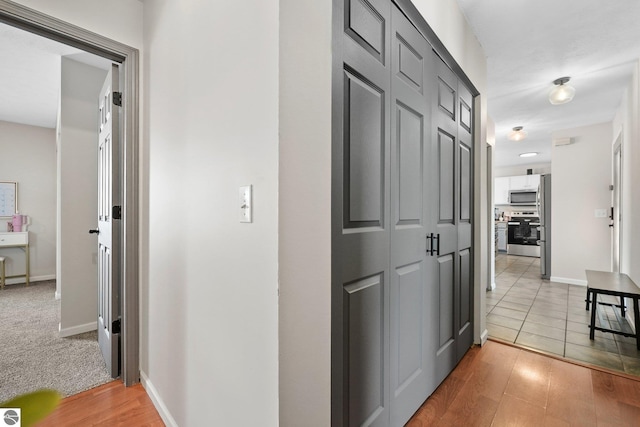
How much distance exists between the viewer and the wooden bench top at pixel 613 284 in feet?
8.36

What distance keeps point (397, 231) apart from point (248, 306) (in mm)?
779

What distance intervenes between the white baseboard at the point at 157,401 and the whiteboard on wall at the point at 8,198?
4.73 m

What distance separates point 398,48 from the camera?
4.65ft

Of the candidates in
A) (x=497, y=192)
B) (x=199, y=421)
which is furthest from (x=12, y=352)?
(x=497, y=192)

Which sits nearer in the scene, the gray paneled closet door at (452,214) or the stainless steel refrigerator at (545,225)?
the gray paneled closet door at (452,214)

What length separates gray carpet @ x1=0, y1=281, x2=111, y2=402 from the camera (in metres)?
1.92

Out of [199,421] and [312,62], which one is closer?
[312,62]

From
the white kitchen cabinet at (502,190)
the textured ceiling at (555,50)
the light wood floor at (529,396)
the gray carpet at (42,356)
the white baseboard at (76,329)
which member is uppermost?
the textured ceiling at (555,50)

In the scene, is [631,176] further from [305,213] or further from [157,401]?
[157,401]

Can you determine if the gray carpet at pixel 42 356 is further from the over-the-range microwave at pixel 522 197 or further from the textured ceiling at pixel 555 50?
the over-the-range microwave at pixel 522 197

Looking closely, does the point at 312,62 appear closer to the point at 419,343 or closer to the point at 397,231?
the point at 397,231

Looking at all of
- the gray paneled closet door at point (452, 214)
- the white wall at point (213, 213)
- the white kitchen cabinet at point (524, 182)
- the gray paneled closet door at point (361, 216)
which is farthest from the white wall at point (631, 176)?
the white kitchen cabinet at point (524, 182)

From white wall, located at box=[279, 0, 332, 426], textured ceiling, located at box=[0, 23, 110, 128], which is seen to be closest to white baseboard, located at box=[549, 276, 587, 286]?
white wall, located at box=[279, 0, 332, 426]

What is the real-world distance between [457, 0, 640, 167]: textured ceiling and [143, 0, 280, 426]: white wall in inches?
71.0
